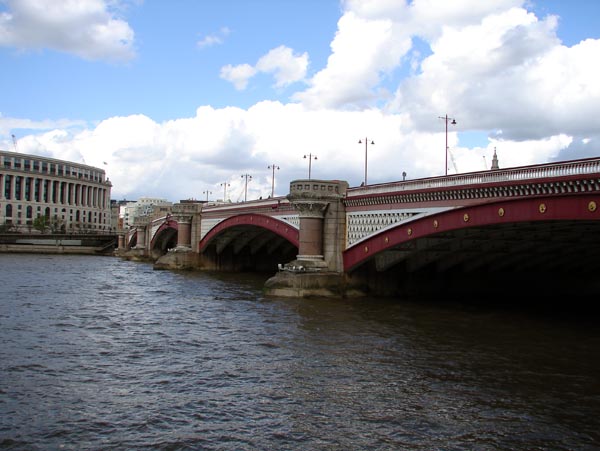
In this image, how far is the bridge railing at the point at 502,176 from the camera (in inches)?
734

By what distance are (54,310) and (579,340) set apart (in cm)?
2245

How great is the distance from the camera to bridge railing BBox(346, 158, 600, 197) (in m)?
18.7

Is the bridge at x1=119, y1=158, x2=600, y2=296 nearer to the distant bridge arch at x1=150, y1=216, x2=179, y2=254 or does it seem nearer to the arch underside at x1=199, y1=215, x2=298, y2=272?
the arch underside at x1=199, y1=215, x2=298, y2=272

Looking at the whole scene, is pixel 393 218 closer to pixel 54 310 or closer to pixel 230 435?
pixel 54 310

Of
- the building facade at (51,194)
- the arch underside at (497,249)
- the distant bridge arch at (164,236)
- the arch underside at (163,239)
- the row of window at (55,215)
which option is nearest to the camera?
the arch underside at (497,249)

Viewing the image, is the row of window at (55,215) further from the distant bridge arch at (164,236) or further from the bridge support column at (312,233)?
the bridge support column at (312,233)

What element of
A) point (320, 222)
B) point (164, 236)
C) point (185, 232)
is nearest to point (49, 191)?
point (164, 236)

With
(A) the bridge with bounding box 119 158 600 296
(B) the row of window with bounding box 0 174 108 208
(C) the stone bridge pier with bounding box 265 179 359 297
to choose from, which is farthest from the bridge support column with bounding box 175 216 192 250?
(B) the row of window with bounding box 0 174 108 208

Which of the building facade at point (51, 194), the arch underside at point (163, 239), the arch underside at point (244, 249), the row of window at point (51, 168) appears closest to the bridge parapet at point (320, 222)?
the arch underside at point (244, 249)

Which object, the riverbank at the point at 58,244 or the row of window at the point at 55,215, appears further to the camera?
the row of window at the point at 55,215

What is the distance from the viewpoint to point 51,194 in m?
149

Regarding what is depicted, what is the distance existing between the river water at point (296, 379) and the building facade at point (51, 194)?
380 ft

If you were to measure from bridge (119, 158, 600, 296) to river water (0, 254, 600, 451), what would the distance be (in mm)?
3814

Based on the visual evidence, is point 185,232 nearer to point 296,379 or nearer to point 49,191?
point 296,379
